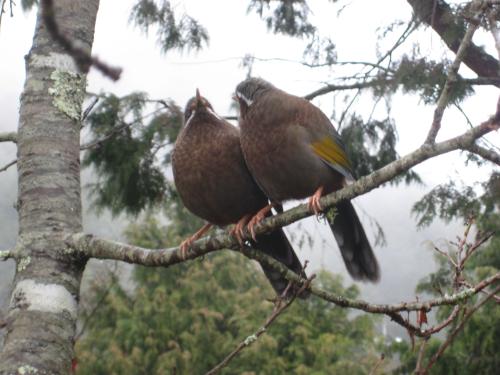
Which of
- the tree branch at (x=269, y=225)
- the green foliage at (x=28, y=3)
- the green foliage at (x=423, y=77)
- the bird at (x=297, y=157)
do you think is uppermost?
the green foliage at (x=28, y=3)

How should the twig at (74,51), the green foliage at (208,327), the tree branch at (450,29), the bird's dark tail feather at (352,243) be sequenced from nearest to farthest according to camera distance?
the twig at (74,51)
the bird's dark tail feather at (352,243)
the tree branch at (450,29)
the green foliage at (208,327)

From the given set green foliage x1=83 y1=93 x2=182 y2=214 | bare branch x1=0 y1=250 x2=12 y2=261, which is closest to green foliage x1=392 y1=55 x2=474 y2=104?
green foliage x1=83 y1=93 x2=182 y2=214

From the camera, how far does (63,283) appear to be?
85.0 inches

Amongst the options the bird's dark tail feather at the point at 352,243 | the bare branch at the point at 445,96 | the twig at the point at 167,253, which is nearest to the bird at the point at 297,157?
the bird's dark tail feather at the point at 352,243

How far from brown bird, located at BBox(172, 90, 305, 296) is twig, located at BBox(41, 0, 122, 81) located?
214 cm

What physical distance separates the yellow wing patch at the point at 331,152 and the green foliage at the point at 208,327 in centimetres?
1078

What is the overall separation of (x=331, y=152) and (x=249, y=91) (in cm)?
45

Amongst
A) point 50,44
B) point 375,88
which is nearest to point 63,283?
point 50,44

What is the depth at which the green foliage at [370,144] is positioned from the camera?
17.5ft

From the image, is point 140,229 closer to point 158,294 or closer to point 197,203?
point 158,294

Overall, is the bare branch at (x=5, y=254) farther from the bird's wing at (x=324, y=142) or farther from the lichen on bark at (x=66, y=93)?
the bird's wing at (x=324, y=142)

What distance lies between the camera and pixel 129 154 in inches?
214

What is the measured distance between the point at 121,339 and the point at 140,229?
9.01 ft

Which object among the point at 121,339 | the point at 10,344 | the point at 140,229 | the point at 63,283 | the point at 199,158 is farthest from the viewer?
the point at 140,229
